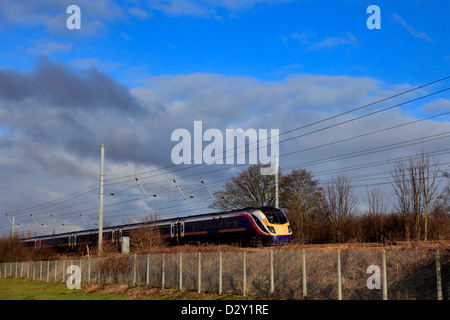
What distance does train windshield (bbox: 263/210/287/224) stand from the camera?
3659 cm

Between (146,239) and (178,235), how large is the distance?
367 cm

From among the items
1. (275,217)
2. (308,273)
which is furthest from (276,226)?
(308,273)

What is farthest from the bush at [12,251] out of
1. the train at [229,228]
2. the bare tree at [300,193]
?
the bare tree at [300,193]

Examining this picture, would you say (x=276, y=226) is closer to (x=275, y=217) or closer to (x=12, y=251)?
(x=275, y=217)

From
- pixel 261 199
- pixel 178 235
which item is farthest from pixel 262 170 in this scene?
pixel 178 235

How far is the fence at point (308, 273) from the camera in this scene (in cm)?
1561

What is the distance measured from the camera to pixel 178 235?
43.3 metres

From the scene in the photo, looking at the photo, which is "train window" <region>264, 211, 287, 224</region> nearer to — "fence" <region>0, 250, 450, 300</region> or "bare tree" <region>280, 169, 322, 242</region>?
"fence" <region>0, 250, 450, 300</region>

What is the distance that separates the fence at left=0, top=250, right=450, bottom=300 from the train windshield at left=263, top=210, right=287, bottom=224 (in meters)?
11.0

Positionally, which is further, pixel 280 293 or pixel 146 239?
pixel 146 239

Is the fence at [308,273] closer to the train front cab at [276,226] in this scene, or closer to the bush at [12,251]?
the train front cab at [276,226]

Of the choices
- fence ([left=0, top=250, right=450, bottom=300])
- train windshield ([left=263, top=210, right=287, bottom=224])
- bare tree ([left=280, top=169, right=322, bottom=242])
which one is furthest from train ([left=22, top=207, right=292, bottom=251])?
bare tree ([left=280, top=169, right=322, bottom=242])
